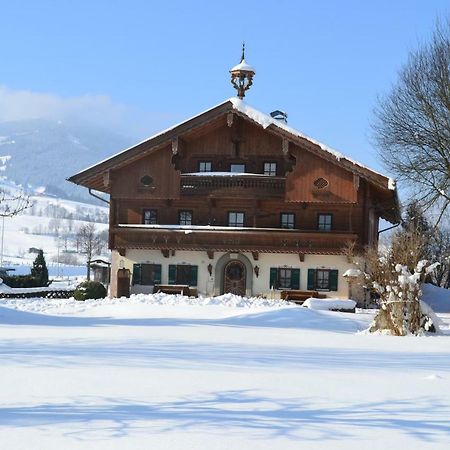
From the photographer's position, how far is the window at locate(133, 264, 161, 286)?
33938 mm

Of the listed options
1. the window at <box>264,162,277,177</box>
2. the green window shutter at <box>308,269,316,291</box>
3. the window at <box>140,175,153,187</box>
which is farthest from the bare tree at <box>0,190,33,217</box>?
the green window shutter at <box>308,269,316,291</box>

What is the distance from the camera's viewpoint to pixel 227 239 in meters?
32.8

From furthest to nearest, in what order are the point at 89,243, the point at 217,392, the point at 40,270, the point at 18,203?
the point at 89,243 < the point at 40,270 < the point at 18,203 < the point at 217,392

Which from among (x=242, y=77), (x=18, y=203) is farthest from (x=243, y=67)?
(x=18, y=203)

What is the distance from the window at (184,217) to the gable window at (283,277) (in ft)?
15.0

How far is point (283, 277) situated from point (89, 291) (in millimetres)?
8933

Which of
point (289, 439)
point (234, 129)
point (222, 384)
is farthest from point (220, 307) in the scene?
point (289, 439)

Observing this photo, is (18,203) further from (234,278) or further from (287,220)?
(287,220)

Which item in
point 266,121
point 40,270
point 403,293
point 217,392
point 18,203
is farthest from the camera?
point 40,270

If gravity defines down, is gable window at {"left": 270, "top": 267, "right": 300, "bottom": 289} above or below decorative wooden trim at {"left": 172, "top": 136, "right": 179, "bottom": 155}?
below

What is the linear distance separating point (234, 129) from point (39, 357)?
2394 cm

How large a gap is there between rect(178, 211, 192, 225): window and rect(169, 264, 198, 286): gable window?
203 cm

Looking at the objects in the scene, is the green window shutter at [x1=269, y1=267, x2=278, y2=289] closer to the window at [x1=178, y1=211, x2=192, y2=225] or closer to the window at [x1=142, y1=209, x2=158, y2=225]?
the window at [x1=178, y1=211, x2=192, y2=225]

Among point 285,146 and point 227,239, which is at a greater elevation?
point 285,146
